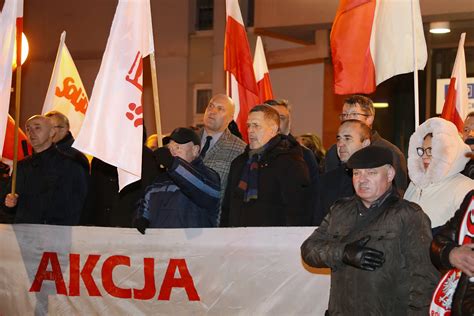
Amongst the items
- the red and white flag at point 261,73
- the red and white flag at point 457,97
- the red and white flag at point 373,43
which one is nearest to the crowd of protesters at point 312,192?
the red and white flag at point 373,43

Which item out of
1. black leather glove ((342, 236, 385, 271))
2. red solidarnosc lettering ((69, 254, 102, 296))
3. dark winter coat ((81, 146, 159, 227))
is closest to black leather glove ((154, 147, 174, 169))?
red solidarnosc lettering ((69, 254, 102, 296))

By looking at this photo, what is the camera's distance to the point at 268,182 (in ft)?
26.5

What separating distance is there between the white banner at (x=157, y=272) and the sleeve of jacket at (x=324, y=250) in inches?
58.4

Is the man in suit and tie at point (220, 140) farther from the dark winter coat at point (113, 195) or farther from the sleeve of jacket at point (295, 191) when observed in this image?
the sleeve of jacket at point (295, 191)

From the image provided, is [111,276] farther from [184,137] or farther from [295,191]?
[295,191]

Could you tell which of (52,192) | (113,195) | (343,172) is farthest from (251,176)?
(52,192)

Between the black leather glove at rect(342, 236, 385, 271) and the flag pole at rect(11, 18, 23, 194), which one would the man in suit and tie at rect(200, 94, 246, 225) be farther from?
the black leather glove at rect(342, 236, 385, 271)

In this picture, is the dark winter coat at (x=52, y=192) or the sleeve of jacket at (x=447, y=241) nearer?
the sleeve of jacket at (x=447, y=241)

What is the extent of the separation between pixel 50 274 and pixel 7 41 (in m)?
2.35

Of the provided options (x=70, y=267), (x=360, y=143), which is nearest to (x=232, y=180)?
(x=360, y=143)

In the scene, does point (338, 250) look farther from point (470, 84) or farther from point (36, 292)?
point (470, 84)

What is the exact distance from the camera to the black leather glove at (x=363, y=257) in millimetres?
5711

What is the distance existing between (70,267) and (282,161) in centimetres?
214

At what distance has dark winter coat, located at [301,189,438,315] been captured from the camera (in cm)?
584
